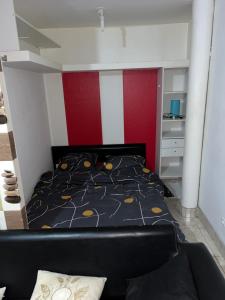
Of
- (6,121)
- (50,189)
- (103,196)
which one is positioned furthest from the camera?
(50,189)

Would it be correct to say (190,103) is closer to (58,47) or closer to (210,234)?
(210,234)

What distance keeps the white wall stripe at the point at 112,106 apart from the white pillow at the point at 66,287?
2450 mm

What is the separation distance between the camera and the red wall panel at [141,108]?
3357mm

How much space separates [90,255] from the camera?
143 centimetres

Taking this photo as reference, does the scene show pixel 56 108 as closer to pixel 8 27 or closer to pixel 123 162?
pixel 123 162

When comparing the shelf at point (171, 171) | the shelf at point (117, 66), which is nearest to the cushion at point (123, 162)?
the shelf at point (171, 171)

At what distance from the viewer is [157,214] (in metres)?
2.12

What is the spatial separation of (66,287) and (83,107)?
2630 millimetres

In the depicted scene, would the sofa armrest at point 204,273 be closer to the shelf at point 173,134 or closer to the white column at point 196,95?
the white column at point 196,95

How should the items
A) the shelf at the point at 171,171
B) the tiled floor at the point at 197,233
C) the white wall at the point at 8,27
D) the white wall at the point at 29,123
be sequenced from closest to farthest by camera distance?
the white wall at the point at 8,27, the tiled floor at the point at 197,233, the white wall at the point at 29,123, the shelf at the point at 171,171

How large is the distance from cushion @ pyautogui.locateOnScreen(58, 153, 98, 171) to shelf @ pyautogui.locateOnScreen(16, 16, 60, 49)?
5.08ft

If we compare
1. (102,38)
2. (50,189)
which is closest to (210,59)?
(102,38)

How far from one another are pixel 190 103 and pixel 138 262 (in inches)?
67.3

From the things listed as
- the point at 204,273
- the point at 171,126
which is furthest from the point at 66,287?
the point at 171,126
